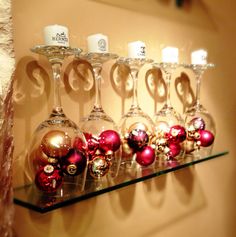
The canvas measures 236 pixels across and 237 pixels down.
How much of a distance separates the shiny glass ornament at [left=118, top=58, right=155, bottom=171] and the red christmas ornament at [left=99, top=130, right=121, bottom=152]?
0.25 ft

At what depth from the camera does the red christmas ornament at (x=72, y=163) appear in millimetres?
594

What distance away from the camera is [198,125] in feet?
3.20

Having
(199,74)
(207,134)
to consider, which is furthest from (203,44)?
(207,134)

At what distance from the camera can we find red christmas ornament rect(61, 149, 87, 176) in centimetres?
59

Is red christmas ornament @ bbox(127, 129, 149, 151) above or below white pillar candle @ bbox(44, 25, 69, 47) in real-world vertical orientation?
below

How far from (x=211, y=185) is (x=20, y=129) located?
929mm

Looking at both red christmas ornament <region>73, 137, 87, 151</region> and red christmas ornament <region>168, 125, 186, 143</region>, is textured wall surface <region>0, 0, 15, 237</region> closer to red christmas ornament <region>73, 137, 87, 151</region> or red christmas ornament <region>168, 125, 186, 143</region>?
red christmas ornament <region>73, 137, 87, 151</region>

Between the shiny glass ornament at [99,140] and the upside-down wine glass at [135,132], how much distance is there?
2.2 inches

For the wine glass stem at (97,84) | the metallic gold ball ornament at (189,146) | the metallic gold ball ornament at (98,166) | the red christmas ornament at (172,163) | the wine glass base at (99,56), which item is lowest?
the red christmas ornament at (172,163)

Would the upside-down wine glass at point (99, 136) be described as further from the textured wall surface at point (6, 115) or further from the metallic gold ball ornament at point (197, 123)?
the metallic gold ball ornament at point (197, 123)

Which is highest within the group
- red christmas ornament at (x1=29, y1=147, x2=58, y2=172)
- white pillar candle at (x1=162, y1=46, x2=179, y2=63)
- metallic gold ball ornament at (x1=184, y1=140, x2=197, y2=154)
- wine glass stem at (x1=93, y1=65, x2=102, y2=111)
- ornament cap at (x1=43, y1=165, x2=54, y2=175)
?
white pillar candle at (x1=162, y1=46, x2=179, y2=63)

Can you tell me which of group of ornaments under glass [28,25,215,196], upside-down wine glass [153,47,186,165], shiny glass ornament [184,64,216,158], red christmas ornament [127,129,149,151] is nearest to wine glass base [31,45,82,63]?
group of ornaments under glass [28,25,215,196]

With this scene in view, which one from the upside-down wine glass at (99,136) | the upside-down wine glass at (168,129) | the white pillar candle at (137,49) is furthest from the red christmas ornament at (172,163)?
the white pillar candle at (137,49)

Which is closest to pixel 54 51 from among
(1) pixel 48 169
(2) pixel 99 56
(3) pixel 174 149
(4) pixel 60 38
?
(4) pixel 60 38
